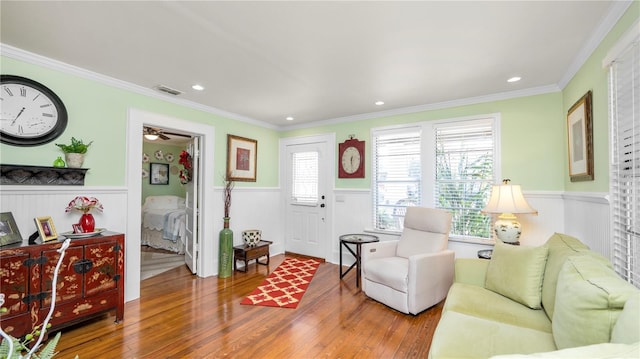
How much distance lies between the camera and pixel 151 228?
5.29m

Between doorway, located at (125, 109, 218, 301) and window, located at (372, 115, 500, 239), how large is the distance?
2355 millimetres

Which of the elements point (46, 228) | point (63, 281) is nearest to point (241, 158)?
point (46, 228)

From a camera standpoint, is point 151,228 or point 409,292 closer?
point 409,292

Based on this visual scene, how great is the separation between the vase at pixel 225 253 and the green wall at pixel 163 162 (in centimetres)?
354

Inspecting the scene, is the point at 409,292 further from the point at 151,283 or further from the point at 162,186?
the point at 162,186

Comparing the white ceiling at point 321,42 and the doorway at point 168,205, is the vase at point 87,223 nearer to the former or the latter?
the doorway at point 168,205

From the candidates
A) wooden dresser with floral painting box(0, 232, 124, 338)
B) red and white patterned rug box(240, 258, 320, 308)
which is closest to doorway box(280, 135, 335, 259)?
red and white patterned rug box(240, 258, 320, 308)

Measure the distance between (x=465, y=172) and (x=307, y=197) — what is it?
8.13ft

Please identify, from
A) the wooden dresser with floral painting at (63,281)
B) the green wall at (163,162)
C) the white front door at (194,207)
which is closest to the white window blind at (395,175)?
the white front door at (194,207)

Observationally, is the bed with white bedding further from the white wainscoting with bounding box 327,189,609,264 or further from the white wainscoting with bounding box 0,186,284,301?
the white wainscoting with bounding box 327,189,609,264

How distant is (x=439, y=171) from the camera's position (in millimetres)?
3639

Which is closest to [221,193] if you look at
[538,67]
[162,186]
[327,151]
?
[327,151]

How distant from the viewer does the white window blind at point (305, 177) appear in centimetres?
475

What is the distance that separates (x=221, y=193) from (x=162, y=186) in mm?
3425
